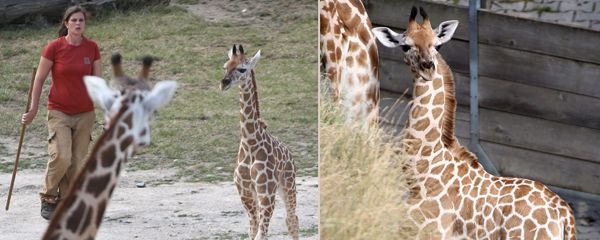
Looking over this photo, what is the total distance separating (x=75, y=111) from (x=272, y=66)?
106 cm

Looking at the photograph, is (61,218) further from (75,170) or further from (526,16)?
(526,16)

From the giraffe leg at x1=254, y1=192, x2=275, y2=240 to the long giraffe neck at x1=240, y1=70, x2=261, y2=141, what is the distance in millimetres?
232

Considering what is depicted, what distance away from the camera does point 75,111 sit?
11.9 ft

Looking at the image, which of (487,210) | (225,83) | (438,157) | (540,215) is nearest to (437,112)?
(438,157)

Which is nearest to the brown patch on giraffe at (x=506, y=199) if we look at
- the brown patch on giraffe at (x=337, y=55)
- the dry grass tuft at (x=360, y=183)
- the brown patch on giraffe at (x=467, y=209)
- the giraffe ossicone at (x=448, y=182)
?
the giraffe ossicone at (x=448, y=182)

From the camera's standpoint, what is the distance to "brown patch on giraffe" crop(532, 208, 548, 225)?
367 centimetres

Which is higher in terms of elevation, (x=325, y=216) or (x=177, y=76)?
(x=177, y=76)

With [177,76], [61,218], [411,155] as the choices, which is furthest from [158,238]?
[61,218]

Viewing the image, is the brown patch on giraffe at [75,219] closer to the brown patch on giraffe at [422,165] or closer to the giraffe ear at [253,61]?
the giraffe ear at [253,61]

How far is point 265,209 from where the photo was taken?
4.25 meters

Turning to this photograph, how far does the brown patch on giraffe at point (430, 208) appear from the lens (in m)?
3.87

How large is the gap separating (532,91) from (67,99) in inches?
62.4

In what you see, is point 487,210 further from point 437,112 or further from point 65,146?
point 65,146

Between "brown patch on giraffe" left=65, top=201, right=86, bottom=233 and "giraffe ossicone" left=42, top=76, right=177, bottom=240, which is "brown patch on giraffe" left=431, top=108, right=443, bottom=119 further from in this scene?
"brown patch on giraffe" left=65, top=201, right=86, bottom=233
